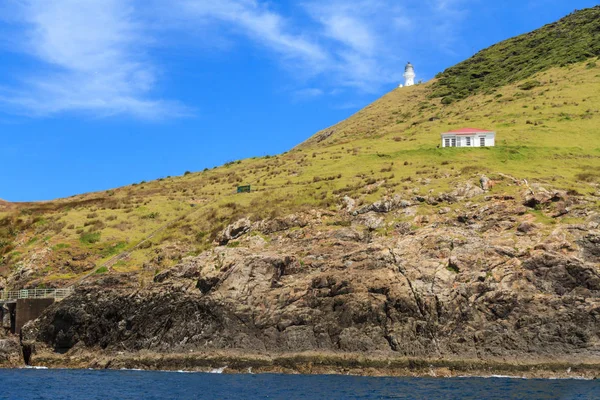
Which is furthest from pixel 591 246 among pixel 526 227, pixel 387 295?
pixel 387 295

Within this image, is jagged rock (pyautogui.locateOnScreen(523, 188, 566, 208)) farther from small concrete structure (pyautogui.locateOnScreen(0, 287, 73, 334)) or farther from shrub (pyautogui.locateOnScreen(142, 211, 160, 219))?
shrub (pyautogui.locateOnScreen(142, 211, 160, 219))

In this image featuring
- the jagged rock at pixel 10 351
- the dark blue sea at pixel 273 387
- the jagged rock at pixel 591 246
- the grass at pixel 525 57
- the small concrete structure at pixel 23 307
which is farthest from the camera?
the grass at pixel 525 57

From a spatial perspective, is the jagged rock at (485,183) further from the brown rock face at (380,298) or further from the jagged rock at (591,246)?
the jagged rock at (591,246)

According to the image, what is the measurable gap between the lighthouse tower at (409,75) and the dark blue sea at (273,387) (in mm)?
144995

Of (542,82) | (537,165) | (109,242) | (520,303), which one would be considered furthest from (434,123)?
(520,303)

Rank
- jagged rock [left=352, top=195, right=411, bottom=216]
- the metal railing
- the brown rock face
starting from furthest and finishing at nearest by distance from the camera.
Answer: jagged rock [left=352, top=195, right=411, bottom=216], the metal railing, the brown rock face

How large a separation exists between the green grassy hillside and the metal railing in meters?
2.20

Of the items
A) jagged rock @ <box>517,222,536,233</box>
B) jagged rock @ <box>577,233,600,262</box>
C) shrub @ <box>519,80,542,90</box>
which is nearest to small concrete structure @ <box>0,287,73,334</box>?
jagged rock @ <box>517,222,536,233</box>

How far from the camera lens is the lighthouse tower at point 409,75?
181125 millimetres

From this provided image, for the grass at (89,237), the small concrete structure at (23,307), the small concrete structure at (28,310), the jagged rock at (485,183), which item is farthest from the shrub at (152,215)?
the jagged rock at (485,183)

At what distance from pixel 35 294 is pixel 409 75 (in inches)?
5464

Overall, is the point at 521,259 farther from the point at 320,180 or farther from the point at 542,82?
the point at 542,82

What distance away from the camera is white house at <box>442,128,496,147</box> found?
8875 cm

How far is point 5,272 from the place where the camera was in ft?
218
